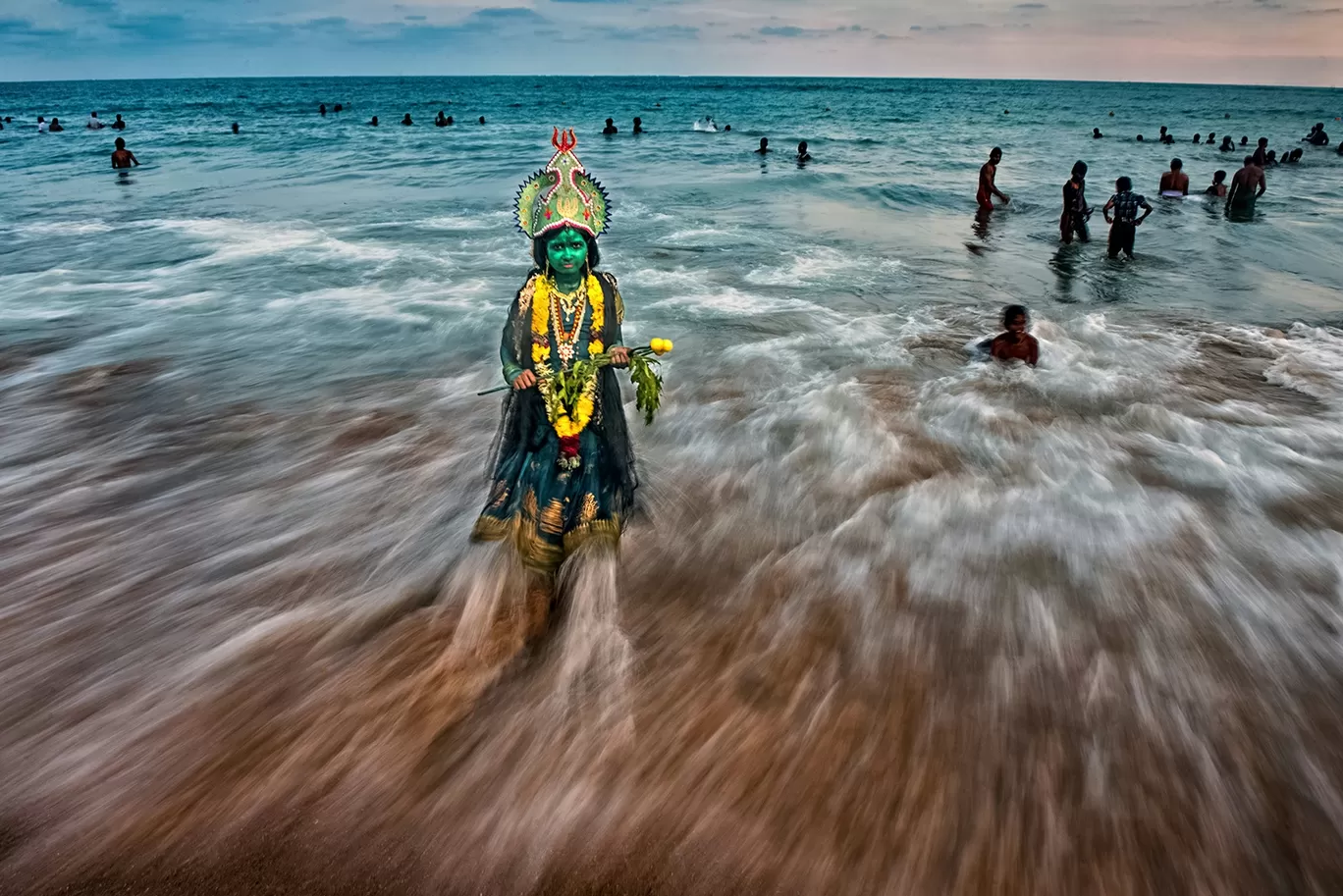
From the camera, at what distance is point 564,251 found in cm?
404

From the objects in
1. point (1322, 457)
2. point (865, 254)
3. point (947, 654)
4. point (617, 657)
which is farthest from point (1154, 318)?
point (617, 657)

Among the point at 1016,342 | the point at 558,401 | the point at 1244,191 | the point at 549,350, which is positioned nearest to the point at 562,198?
the point at 549,350

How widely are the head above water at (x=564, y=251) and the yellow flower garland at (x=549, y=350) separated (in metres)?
0.10

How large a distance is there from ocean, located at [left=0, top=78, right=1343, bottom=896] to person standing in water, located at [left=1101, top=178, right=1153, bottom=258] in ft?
7.18

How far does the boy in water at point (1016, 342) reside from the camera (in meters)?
8.95

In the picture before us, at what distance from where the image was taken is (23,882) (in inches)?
121

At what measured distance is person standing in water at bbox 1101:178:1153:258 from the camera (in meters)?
14.1

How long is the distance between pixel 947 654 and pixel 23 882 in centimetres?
467

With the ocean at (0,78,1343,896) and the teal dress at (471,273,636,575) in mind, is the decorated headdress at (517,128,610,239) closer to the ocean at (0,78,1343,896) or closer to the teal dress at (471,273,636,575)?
the teal dress at (471,273,636,575)

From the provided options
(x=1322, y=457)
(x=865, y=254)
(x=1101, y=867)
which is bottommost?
(x=1101, y=867)

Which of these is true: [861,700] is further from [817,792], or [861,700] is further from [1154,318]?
[1154,318]

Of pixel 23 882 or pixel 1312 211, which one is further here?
pixel 1312 211

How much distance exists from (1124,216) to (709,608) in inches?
549

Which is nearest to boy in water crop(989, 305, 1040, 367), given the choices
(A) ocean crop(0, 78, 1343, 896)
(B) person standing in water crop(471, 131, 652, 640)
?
(A) ocean crop(0, 78, 1343, 896)
